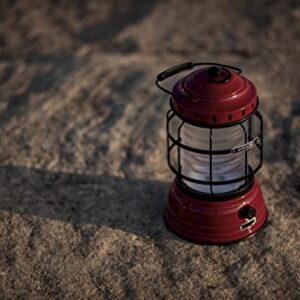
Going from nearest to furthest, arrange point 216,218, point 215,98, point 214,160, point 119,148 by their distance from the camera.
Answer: point 215,98 → point 216,218 → point 214,160 → point 119,148

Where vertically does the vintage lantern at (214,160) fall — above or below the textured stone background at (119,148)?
above

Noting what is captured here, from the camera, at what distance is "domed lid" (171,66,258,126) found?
391cm

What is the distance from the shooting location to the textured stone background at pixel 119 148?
415 centimetres

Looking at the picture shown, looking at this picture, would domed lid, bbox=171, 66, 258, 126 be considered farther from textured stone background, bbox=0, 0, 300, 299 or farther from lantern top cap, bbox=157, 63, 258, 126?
textured stone background, bbox=0, 0, 300, 299

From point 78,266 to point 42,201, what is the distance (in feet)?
2.43

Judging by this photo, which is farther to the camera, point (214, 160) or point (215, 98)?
point (214, 160)

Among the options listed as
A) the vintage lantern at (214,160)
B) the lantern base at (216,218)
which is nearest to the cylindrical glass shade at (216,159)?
the vintage lantern at (214,160)

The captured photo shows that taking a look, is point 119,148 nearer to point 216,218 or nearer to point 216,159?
point 216,159

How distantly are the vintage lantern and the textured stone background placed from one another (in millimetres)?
123

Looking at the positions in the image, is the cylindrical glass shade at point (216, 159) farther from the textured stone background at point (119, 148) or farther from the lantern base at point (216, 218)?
the textured stone background at point (119, 148)

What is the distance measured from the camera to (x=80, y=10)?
760 cm

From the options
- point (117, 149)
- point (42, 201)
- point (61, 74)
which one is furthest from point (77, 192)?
point (61, 74)

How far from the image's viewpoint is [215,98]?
393 centimetres

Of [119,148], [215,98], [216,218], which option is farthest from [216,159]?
[119,148]
